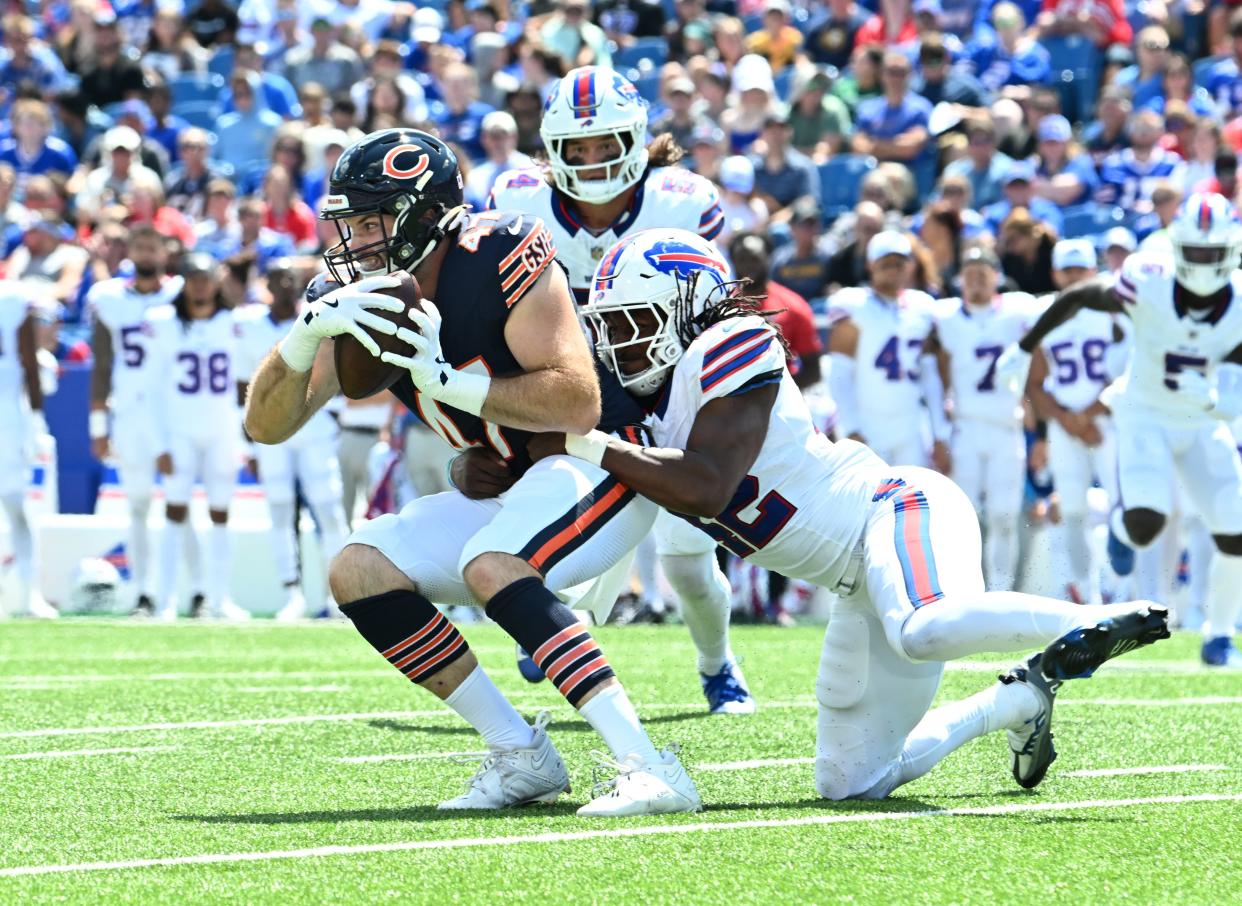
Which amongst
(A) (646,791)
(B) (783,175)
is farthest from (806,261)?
(A) (646,791)

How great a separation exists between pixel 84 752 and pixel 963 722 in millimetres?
2394

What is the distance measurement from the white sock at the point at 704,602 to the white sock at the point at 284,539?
202 inches

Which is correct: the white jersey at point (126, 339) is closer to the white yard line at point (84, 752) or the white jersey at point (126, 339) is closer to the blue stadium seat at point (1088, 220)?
the blue stadium seat at point (1088, 220)

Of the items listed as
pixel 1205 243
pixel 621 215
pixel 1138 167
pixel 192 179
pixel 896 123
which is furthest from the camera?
pixel 192 179

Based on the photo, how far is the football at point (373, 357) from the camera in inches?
159

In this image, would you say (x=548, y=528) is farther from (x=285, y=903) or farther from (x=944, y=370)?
(x=944, y=370)

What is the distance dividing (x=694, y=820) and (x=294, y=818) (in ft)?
2.81

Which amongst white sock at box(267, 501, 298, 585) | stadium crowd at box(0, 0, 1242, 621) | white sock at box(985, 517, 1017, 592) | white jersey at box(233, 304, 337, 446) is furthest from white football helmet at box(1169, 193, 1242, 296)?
white sock at box(267, 501, 298, 585)

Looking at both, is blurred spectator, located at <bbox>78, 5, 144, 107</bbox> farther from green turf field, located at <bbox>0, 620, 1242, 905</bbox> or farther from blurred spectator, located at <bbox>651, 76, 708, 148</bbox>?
green turf field, located at <bbox>0, 620, 1242, 905</bbox>

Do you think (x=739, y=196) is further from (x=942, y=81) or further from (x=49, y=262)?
(x=49, y=262)

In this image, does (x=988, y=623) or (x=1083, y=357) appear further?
(x=1083, y=357)

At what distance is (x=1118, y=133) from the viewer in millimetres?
12641

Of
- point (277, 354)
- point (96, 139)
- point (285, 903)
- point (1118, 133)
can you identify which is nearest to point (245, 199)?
point (96, 139)

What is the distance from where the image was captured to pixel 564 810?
165 inches
